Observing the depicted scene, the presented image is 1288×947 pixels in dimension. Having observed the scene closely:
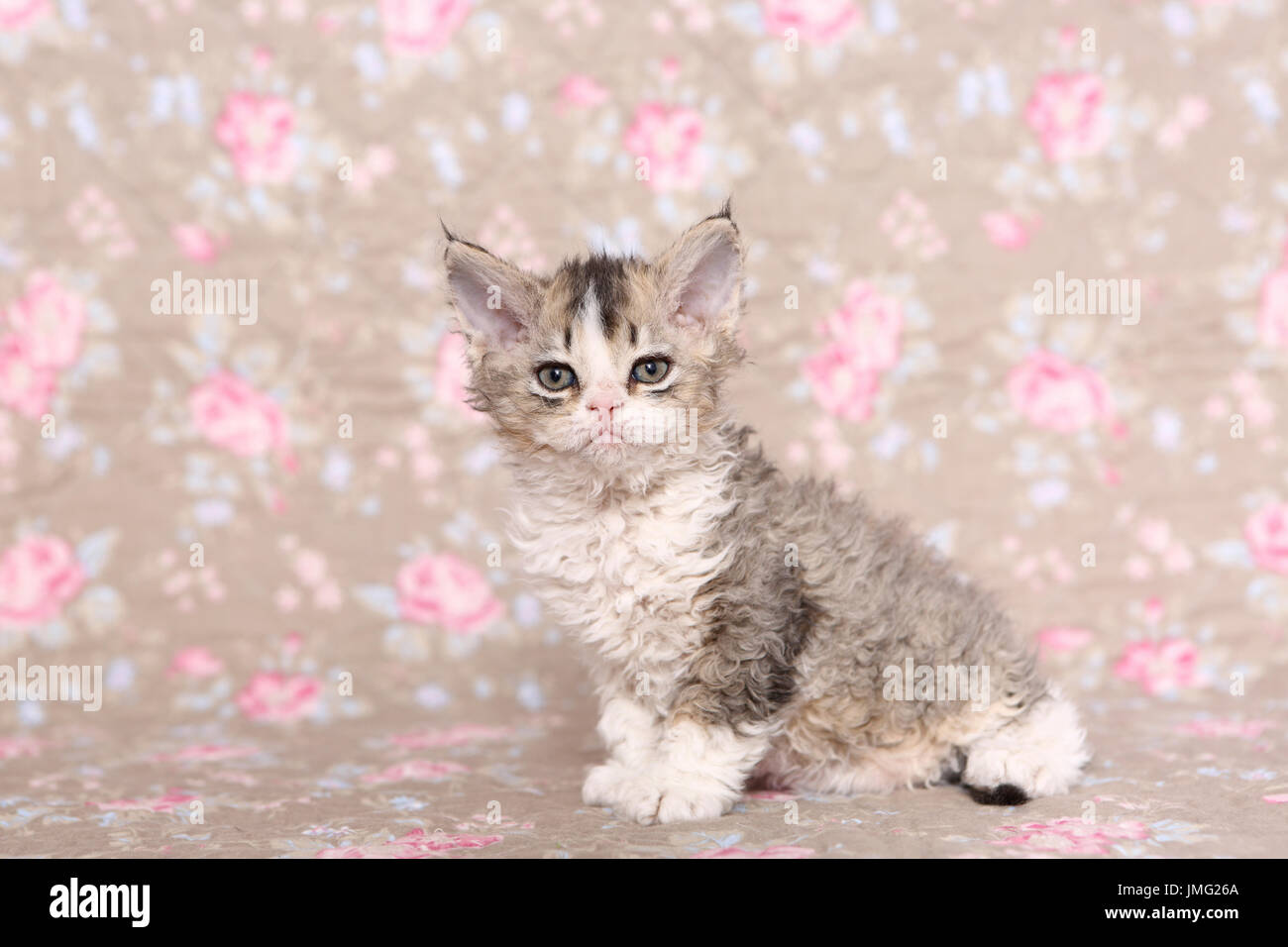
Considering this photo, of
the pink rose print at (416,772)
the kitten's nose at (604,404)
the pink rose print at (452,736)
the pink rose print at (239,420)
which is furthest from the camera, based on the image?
the pink rose print at (239,420)

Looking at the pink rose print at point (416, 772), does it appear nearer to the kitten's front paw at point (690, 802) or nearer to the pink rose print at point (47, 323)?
the kitten's front paw at point (690, 802)

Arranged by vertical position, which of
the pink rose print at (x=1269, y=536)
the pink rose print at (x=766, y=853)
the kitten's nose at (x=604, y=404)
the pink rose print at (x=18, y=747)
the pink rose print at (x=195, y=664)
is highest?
the kitten's nose at (x=604, y=404)

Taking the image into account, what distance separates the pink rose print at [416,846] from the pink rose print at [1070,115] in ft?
7.80

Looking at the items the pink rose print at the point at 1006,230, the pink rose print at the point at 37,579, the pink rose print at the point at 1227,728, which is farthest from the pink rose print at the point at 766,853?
the pink rose print at the point at 37,579

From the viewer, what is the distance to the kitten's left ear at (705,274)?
211cm

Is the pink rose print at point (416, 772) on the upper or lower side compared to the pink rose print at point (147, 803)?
upper

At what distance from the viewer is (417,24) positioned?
330 cm

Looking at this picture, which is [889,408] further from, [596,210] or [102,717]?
[102,717]

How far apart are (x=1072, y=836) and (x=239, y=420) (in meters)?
2.32

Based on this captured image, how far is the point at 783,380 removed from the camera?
10.6ft

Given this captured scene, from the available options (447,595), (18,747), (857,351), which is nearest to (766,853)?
(447,595)

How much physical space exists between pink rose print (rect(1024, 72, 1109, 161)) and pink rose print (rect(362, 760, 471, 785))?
2215 mm

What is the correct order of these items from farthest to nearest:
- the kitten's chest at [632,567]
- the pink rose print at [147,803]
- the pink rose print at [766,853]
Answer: the pink rose print at [147,803], the kitten's chest at [632,567], the pink rose print at [766,853]

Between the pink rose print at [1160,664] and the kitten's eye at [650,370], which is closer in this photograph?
the kitten's eye at [650,370]
